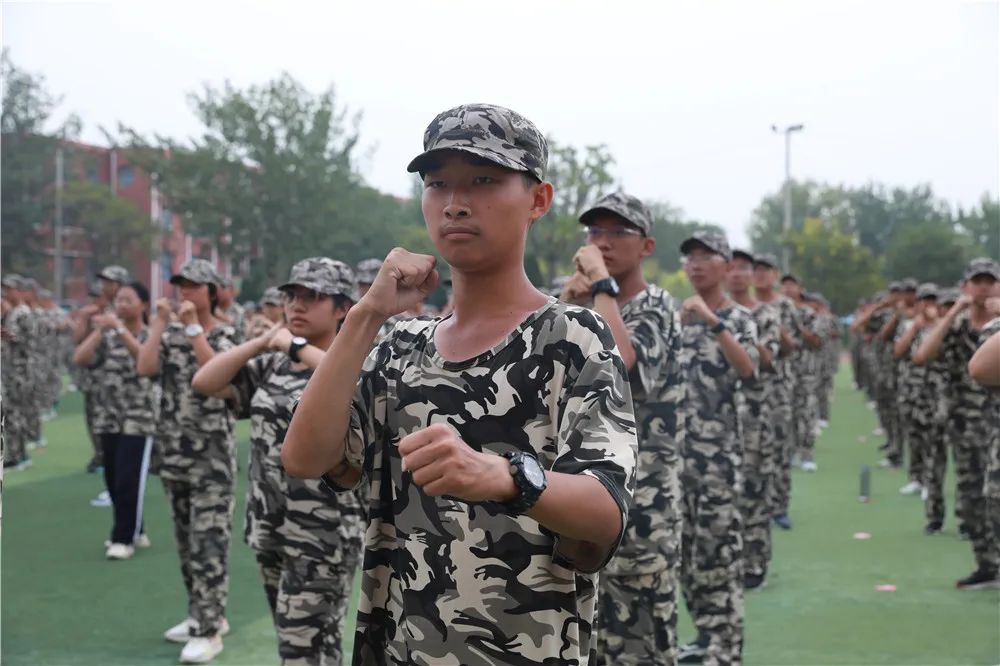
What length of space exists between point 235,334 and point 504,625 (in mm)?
4830

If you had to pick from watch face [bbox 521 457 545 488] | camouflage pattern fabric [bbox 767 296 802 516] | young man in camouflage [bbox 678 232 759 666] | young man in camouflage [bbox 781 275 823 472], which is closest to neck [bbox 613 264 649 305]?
young man in camouflage [bbox 678 232 759 666]

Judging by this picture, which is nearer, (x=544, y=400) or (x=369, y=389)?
(x=544, y=400)

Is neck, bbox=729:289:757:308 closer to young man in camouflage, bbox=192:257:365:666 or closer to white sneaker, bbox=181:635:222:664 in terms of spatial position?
young man in camouflage, bbox=192:257:365:666

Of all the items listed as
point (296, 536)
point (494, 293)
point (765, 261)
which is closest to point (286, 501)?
point (296, 536)

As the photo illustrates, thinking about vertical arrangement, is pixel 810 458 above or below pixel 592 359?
below

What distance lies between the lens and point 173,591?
7.48 meters

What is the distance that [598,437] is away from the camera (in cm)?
188

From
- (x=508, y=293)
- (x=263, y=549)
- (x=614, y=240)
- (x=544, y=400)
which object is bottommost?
(x=263, y=549)

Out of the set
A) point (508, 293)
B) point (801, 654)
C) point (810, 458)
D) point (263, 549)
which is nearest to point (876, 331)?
point (810, 458)

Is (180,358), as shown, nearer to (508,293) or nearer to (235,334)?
(235,334)

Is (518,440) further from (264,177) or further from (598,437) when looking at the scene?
Answer: (264,177)

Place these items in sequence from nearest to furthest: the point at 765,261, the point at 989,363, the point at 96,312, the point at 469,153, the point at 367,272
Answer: the point at 469,153 < the point at 989,363 < the point at 367,272 < the point at 765,261 < the point at 96,312

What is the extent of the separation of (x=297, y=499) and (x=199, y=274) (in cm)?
249

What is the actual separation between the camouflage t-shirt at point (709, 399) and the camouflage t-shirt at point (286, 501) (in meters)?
1.86
